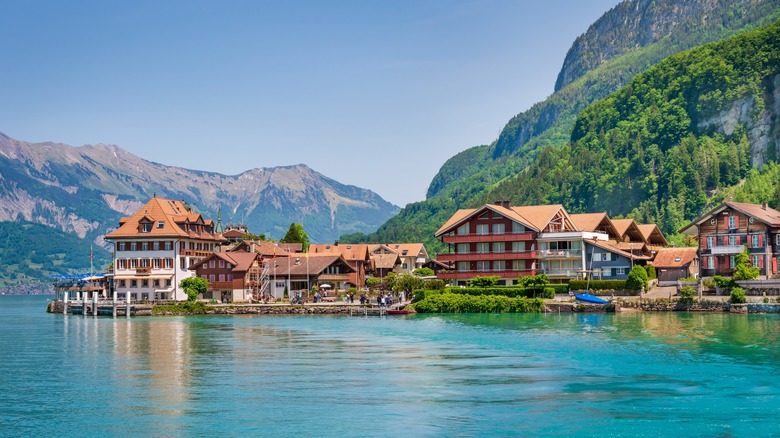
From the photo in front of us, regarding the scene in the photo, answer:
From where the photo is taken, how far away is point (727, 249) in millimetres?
99125

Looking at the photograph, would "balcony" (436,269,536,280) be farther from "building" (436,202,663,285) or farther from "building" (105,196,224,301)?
"building" (105,196,224,301)

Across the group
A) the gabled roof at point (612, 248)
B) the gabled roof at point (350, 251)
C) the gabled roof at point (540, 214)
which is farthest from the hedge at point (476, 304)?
the gabled roof at point (350, 251)

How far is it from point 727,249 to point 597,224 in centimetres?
1987

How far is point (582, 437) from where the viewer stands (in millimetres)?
32094

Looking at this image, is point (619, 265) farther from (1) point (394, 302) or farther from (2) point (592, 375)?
(2) point (592, 375)

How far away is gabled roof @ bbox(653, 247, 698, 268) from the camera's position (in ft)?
366

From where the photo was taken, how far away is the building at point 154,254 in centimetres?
12550

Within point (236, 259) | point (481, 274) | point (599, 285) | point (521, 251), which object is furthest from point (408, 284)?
point (236, 259)

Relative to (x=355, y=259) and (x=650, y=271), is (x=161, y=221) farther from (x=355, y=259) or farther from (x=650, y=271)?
(x=650, y=271)

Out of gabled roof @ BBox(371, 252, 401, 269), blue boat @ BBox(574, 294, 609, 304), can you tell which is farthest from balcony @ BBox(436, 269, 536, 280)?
gabled roof @ BBox(371, 252, 401, 269)

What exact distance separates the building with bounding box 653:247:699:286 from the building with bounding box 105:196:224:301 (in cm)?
5882

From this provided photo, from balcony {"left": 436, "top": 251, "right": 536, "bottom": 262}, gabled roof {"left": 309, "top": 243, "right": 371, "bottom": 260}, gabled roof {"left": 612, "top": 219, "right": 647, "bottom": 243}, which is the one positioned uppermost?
→ gabled roof {"left": 612, "top": 219, "right": 647, "bottom": 243}

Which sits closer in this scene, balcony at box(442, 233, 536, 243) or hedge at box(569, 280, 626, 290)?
hedge at box(569, 280, 626, 290)

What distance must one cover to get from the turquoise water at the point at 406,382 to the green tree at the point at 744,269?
1841cm
